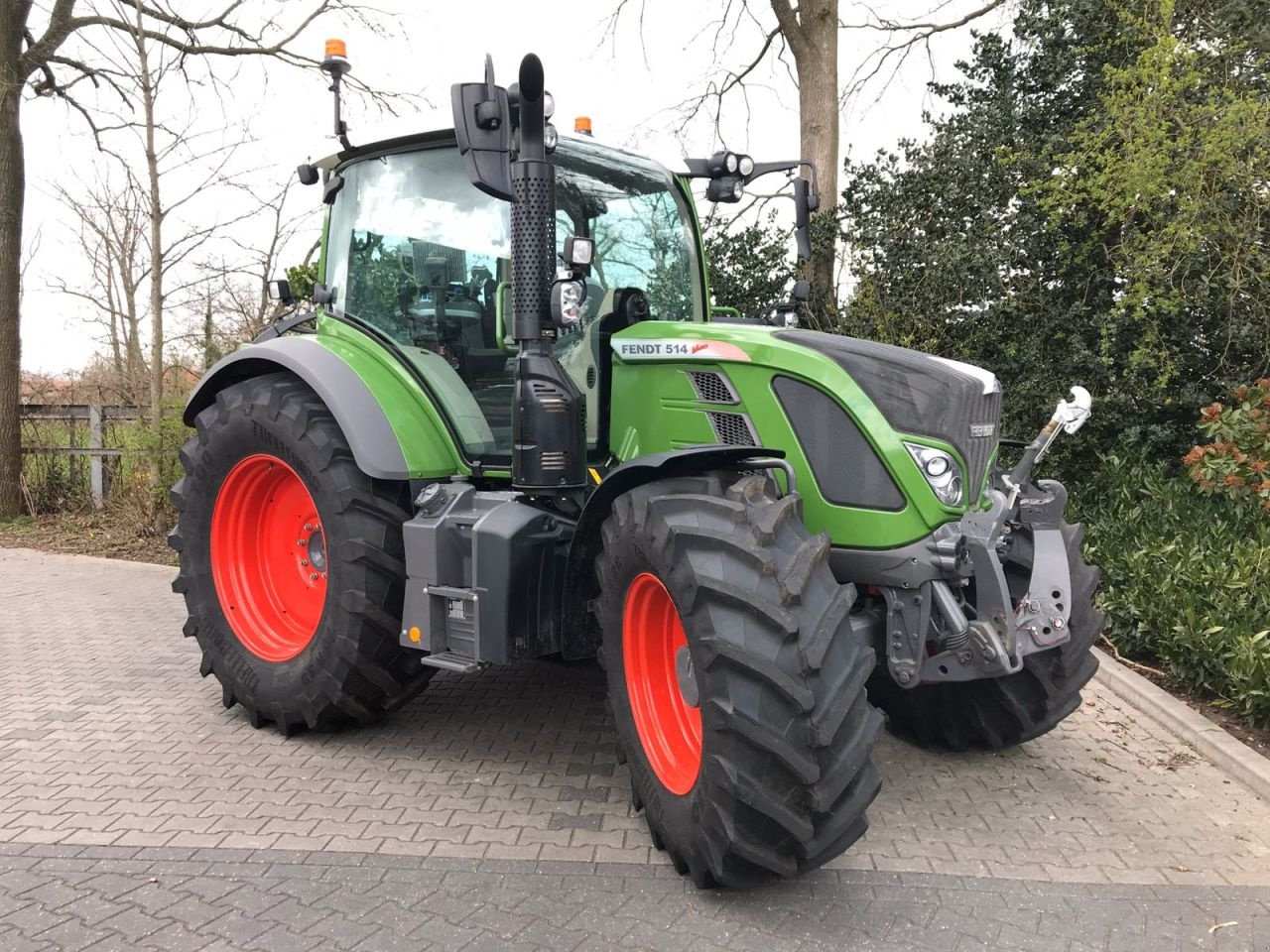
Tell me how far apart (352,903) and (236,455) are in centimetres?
232

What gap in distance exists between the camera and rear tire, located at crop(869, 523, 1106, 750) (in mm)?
3658

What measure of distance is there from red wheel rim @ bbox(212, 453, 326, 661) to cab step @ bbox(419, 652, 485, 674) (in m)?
0.94

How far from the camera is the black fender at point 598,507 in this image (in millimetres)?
3057

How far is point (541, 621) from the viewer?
361 cm

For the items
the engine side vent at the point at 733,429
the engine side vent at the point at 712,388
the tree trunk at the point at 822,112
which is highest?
the tree trunk at the point at 822,112

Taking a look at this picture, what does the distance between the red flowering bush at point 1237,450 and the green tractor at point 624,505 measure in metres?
3.19

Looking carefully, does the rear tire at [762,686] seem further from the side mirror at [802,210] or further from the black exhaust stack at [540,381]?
the side mirror at [802,210]

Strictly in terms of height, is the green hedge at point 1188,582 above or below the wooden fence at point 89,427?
below

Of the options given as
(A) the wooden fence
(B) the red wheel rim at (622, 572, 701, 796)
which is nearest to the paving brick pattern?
(B) the red wheel rim at (622, 572, 701, 796)

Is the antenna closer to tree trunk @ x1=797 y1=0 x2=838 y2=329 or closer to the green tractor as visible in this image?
the green tractor

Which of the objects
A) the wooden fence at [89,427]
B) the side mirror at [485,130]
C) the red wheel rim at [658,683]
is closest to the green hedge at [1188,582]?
the red wheel rim at [658,683]

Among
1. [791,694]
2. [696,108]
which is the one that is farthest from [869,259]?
[791,694]

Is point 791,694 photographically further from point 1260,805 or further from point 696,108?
point 696,108

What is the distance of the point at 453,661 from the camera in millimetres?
3658
